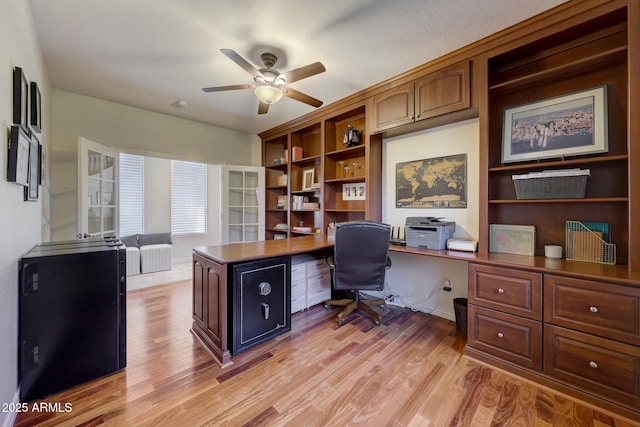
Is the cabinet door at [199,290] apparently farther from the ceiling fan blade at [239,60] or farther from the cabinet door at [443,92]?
the cabinet door at [443,92]

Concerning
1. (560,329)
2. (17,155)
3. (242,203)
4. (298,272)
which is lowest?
(560,329)

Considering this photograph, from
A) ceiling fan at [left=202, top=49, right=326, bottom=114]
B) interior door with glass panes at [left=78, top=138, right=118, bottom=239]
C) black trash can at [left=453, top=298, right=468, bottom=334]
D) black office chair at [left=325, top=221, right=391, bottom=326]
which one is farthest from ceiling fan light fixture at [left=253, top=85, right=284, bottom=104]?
black trash can at [left=453, top=298, right=468, bottom=334]

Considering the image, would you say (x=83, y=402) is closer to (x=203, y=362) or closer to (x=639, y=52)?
(x=203, y=362)

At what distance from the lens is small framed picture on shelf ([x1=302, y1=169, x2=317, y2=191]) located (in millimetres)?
4062

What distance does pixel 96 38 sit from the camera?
2078mm

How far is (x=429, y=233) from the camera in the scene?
248 cm

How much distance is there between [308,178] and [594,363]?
3.50 m

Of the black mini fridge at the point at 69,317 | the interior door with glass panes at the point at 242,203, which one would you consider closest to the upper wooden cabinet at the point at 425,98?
the interior door with glass panes at the point at 242,203

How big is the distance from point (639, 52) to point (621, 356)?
71.8 inches

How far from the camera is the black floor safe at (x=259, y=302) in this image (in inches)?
78.4

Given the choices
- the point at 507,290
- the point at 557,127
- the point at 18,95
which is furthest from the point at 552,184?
the point at 18,95

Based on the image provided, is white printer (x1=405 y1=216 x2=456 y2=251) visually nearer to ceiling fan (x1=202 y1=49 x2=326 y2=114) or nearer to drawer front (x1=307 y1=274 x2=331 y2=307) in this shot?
drawer front (x1=307 y1=274 x2=331 y2=307)

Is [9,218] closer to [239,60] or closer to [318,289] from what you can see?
[239,60]

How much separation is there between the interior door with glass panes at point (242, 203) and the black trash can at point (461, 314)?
10.4 feet
